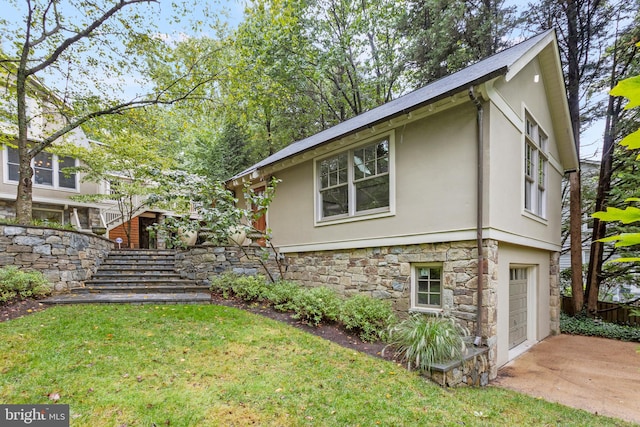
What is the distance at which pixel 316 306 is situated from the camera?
6.08 meters

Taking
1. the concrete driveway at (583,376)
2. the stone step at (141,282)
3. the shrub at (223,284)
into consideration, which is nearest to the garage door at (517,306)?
the concrete driveway at (583,376)

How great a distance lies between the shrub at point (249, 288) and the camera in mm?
7422

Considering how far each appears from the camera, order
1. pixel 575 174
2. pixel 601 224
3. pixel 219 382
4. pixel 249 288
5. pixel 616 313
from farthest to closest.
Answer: pixel 575 174
pixel 601 224
pixel 616 313
pixel 249 288
pixel 219 382

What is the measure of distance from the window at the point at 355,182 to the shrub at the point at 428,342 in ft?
7.67

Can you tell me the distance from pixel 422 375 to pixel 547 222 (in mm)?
5579

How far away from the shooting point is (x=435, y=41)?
38.7 ft

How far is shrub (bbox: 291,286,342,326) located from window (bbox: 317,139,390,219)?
6.12 feet

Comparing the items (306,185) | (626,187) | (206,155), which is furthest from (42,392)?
(206,155)

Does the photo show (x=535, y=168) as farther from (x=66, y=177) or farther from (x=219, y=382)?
(x=66, y=177)

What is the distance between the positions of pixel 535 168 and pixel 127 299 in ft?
30.3

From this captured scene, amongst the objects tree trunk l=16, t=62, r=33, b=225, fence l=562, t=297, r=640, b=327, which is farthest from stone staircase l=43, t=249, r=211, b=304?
fence l=562, t=297, r=640, b=327

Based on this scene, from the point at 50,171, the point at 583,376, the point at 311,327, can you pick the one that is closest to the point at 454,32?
the point at 583,376

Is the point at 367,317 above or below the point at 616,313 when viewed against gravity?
above

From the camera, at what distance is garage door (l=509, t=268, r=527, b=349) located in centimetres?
636
